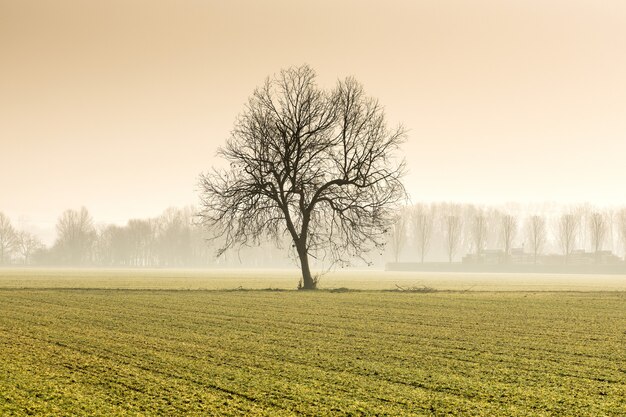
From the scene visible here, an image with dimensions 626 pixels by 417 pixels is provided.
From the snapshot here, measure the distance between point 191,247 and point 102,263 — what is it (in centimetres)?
2370

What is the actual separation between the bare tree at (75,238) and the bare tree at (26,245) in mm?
10946

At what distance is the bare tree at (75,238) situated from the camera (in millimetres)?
160625

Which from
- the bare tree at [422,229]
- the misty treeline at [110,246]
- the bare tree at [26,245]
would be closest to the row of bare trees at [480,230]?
the bare tree at [422,229]

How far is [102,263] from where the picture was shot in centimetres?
16738

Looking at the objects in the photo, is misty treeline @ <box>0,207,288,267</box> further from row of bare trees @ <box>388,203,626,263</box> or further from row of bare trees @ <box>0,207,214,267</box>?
row of bare trees @ <box>388,203,626,263</box>

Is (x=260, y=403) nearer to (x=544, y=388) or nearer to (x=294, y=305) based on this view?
(x=544, y=388)

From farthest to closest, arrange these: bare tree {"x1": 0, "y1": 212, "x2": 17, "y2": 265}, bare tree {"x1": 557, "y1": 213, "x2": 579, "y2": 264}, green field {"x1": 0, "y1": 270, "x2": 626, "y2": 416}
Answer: bare tree {"x1": 0, "y1": 212, "x2": 17, "y2": 265} → bare tree {"x1": 557, "y1": 213, "x2": 579, "y2": 264} → green field {"x1": 0, "y1": 270, "x2": 626, "y2": 416}

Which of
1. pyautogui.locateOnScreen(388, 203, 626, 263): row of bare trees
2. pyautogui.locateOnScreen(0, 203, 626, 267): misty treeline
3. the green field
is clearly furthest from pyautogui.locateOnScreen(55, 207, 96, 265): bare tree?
the green field

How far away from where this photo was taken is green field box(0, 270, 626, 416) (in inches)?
300

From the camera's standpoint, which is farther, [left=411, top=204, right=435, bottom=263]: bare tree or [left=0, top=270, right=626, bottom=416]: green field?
[left=411, top=204, right=435, bottom=263]: bare tree

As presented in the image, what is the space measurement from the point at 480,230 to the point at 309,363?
138445 millimetres

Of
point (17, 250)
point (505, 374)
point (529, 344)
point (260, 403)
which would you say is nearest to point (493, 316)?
point (529, 344)

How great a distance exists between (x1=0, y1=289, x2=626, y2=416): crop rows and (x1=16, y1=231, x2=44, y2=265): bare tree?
16614 centimetres

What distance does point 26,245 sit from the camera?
6831 inches
